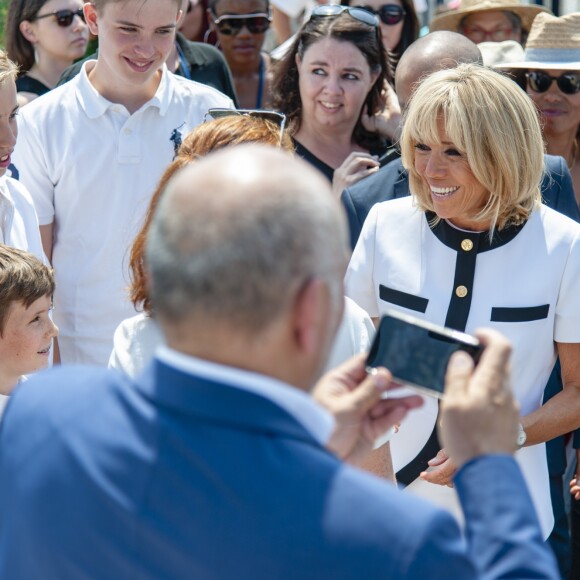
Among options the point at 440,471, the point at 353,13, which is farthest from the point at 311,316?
the point at 353,13

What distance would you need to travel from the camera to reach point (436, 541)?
4.52 feet

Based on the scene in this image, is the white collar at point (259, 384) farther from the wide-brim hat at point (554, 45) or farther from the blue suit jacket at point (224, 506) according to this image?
the wide-brim hat at point (554, 45)

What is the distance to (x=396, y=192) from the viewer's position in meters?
3.78

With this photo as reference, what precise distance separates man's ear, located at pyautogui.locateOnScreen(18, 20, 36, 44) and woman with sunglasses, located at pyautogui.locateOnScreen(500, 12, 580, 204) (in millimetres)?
2303

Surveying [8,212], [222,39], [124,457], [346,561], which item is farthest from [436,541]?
[222,39]

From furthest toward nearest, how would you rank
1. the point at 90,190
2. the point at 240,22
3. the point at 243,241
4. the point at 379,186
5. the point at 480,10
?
the point at 480,10 < the point at 240,22 < the point at 90,190 < the point at 379,186 < the point at 243,241

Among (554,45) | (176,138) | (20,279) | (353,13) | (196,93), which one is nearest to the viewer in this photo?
(20,279)

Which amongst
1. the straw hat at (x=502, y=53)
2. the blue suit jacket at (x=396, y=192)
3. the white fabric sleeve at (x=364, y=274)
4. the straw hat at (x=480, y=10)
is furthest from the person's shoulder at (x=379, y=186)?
the straw hat at (x=480, y=10)

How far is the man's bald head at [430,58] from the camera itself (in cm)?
429

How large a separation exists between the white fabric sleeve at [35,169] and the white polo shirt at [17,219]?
189 mm

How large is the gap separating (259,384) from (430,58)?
3140mm

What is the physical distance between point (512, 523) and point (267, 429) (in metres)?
0.35

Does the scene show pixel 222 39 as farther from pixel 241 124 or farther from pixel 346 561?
pixel 346 561

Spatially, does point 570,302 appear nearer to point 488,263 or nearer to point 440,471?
point 488,263
